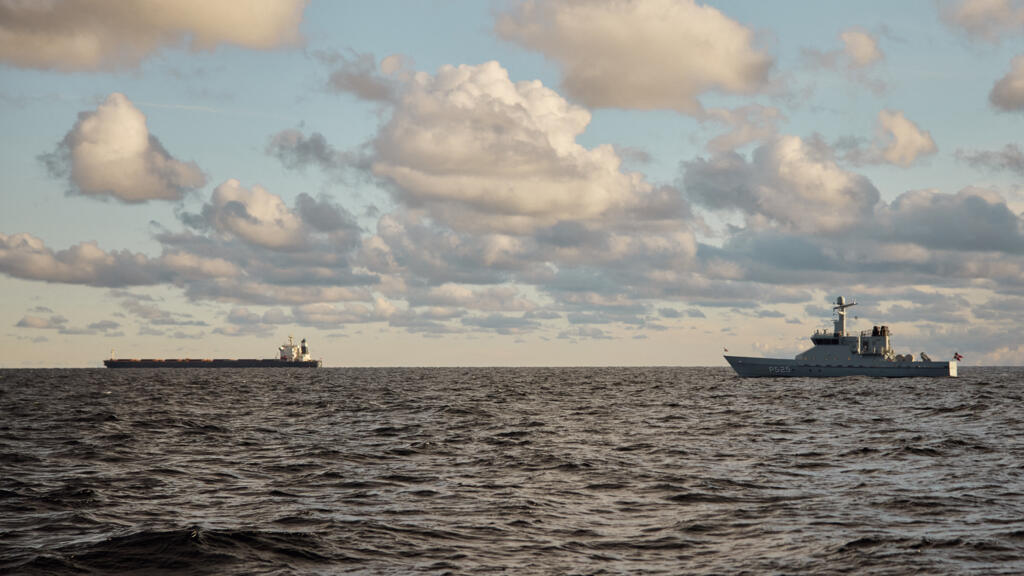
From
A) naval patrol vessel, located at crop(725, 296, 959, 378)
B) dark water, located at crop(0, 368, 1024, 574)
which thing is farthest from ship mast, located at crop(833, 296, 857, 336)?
dark water, located at crop(0, 368, 1024, 574)

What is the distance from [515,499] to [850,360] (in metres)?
117

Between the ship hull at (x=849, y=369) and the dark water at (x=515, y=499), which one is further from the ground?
the ship hull at (x=849, y=369)

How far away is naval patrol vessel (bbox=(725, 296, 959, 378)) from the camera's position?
126m

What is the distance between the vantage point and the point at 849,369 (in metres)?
125

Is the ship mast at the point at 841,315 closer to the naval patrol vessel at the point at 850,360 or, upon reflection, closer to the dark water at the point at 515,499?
the naval patrol vessel at the point at 850,360

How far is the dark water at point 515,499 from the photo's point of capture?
48.3 ft

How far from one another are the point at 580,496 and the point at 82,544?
11.5 metres

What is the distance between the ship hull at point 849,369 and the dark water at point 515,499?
88.2 m

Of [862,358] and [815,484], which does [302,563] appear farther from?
[862,358]

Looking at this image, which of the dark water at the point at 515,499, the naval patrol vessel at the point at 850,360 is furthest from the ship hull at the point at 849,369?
the dark water at the point at 515,499

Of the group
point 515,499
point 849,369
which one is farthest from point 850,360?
point 515,499

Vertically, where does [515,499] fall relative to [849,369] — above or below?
below

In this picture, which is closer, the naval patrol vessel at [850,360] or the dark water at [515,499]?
the dark water at [515,499]

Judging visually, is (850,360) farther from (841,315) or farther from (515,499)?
(515,499)
